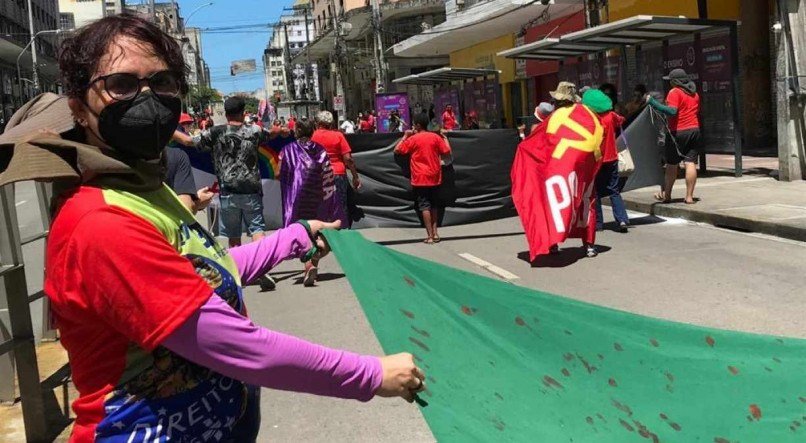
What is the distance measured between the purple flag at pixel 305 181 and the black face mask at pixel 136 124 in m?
6.69

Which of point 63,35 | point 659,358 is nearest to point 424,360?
point 659,358

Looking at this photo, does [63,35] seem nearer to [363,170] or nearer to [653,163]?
[363,170]

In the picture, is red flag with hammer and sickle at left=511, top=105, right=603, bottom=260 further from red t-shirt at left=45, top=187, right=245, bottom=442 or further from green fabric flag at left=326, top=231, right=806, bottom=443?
red t-shirt at left=45, top=187, right=245, bottom=442

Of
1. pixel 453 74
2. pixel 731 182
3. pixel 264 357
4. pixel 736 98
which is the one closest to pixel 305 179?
pixel 264 357

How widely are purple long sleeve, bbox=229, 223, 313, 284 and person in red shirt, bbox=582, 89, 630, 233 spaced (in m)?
7.61

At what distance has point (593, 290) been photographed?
23.9 ft

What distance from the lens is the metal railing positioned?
4.19 metres

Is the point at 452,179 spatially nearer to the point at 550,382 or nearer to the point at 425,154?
the point at 425,154

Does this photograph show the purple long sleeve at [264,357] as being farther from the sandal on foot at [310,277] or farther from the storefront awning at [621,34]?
the storefront awning at [621,34]

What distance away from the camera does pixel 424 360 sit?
208 centimetres

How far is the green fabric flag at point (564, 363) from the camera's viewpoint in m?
2.12

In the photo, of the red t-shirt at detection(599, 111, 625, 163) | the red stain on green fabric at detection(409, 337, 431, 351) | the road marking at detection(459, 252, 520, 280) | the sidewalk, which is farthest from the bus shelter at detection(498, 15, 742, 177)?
the red stain on green fabric at detection(409, 337, 431, 351)

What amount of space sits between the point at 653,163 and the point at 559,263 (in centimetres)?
464

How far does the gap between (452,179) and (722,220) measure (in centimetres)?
374
